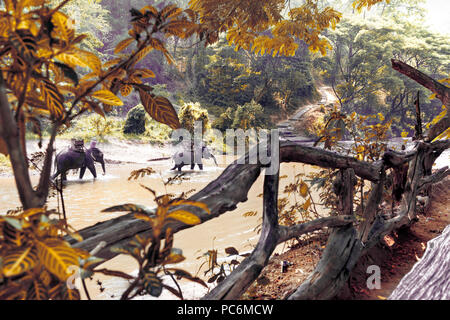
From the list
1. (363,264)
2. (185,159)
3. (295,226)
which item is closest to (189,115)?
(185,159)

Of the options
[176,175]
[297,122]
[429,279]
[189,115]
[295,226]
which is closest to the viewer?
[429,279]

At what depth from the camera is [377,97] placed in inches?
698

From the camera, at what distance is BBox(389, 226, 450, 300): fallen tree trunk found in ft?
2.32

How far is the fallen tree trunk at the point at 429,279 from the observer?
0.71 meters

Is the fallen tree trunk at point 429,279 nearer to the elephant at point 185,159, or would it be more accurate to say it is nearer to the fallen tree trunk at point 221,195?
the fallen tree trunk at point 221,195

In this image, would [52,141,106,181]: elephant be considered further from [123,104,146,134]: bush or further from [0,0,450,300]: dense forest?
[123,104,146,134]: bush

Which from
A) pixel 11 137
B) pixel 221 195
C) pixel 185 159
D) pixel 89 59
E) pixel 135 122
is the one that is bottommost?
pixel 185 159

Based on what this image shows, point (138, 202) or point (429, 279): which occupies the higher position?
point (429, 279)

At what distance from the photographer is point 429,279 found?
2.52 feet

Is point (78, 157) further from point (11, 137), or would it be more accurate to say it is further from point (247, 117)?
point (247, 117)

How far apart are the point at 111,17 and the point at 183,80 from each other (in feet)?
21.9

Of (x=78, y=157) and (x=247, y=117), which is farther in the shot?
(x=247, y=117)

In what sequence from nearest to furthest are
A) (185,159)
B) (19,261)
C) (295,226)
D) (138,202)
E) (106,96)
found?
(19,261), (106,96), (295,226), (138,202), (185,159)
